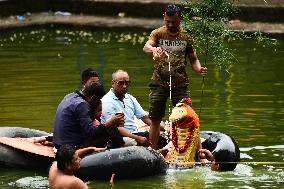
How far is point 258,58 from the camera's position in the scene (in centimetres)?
2381

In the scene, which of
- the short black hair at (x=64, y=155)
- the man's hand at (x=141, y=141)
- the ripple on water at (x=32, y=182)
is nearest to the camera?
Answer: the short black hair at (x=64, y=155)

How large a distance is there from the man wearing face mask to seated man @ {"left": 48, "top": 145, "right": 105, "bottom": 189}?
77cm

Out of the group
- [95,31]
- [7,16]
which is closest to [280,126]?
[95,31]

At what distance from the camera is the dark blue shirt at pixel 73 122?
1268 cm

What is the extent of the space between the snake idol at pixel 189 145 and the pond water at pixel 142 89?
0.14 metres

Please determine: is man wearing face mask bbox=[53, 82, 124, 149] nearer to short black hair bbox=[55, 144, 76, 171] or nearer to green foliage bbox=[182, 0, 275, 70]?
short black hair bbox=[55, 144, 76, 171]

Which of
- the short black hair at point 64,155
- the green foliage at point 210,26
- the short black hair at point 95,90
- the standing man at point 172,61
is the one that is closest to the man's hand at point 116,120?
the short black hair at point 95,90

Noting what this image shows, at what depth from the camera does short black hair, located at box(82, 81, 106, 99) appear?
1267 centimetres

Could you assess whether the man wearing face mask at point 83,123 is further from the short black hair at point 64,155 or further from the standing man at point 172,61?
the standing man at point 172,61

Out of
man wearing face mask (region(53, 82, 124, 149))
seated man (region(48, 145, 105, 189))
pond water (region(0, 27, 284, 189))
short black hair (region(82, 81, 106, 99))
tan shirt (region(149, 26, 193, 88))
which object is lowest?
pond water (region(0, 27, 284, 189))

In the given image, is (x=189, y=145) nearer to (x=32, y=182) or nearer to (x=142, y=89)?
(x=32, y=182)

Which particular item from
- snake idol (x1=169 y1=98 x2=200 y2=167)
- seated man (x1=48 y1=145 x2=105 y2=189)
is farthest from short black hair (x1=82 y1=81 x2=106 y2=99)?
seated man (x1=48 y1=145 x2=105 y2=189)

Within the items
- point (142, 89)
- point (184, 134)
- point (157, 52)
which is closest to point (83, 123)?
point (184, 134)

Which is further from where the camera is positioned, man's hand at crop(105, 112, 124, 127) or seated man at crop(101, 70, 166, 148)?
seated man at crop(101, 70, 166, 148)
